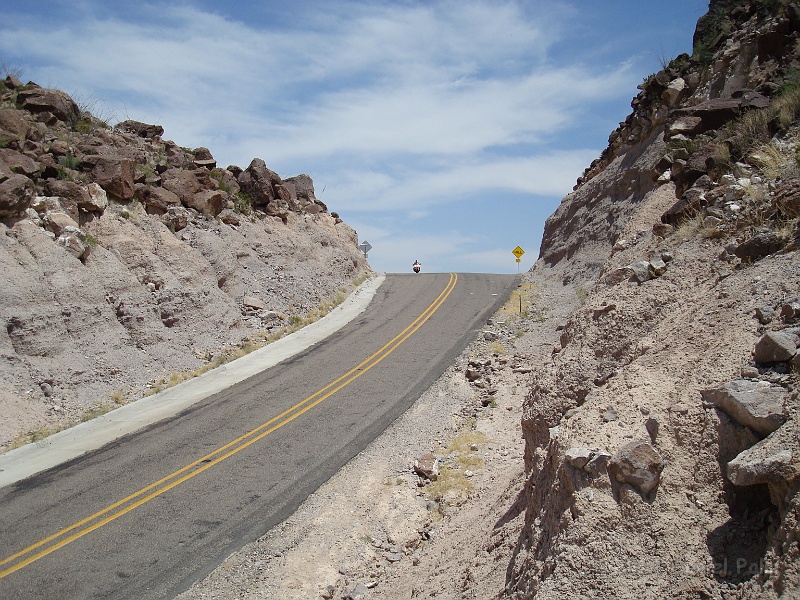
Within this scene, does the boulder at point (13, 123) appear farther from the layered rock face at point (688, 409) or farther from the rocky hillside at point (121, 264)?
the layered rock face at point (688, 409)

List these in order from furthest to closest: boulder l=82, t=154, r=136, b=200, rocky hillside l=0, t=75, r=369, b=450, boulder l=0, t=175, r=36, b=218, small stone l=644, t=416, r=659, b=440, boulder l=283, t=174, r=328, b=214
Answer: boulder l=283, t=174, r=328, b=214
boulder l=82, t=154, r=136, b=200
boulder l=0, t=175, r=36, b=218
rocky hillside l=0, t=75, r=369, b=450
small stone l=644, t=416, r=659, b=440

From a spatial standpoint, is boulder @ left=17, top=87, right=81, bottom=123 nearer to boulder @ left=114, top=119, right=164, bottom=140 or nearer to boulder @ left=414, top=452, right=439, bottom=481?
boulder @ left=114, top=119, right=164, bottom=140

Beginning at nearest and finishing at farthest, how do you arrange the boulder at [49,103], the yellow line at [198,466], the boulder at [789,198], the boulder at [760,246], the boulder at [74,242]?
1. the boulder at [760,246]
2. the boulder at [789,198]
3. the yellow line at [198,466]
4. the boulder at [74,242]
5. the boulder at [49,103]

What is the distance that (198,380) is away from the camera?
18.4 m

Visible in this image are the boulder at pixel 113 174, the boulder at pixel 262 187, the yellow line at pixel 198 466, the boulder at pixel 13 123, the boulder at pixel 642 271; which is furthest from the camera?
the boulder at pixel 262 187

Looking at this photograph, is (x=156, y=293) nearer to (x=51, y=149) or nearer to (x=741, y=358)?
(x=51, y=149)

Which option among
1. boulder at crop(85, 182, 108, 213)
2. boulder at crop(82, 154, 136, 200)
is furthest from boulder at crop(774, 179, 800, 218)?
boulder at crop(82, 154, 136, 200)

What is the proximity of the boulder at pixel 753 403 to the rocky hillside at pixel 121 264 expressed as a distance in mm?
14103

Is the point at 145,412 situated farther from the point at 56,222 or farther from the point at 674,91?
the point at 674,91

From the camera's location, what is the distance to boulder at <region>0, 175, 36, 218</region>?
57.3 ft

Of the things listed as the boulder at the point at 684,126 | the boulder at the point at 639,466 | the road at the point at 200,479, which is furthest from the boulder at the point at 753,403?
the boulder at the point at 684,126

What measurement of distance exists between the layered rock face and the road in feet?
16.3

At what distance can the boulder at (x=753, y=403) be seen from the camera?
4363mm

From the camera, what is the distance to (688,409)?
5.07 meters
